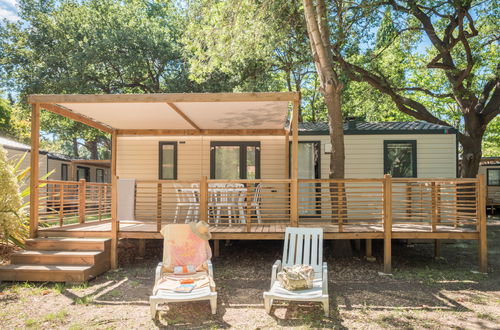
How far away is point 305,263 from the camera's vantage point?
208 inches

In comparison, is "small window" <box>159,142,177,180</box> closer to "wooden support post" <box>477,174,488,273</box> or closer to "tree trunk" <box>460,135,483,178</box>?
"wooden support post" <box>477,174,488,273</box>

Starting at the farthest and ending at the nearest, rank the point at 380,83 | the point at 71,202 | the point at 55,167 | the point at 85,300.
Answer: the point at 55,167 < the point at 380,83 < the point at 71,202 < the point at 85,300

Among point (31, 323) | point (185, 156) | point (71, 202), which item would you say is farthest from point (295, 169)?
point (71, 202)

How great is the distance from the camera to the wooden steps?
5.38m

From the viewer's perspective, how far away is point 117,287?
17.3ft

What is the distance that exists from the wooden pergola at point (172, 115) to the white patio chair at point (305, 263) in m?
0.43

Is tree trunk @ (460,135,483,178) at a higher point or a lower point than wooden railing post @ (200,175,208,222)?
higher

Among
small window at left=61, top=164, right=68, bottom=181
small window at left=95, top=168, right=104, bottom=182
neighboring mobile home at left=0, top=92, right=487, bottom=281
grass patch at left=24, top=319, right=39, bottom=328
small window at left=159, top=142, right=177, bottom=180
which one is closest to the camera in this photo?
grass patch at left=24, top=319, right=39, bottom=328

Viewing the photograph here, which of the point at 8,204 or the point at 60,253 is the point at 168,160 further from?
the point at 60,253

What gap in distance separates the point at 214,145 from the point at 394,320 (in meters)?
5.97

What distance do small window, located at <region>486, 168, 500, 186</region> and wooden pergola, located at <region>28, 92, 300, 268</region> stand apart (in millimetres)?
13304

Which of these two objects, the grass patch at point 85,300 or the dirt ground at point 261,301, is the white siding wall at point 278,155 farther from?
the grass patch at point 85,300

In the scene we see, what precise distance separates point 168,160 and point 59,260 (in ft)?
13.2

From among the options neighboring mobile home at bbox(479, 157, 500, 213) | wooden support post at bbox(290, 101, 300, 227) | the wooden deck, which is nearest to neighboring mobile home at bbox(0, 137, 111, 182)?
the wooden deck
